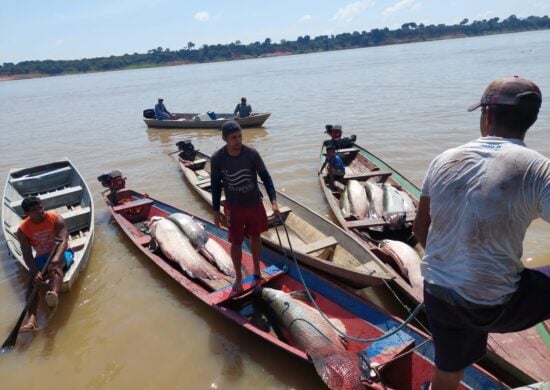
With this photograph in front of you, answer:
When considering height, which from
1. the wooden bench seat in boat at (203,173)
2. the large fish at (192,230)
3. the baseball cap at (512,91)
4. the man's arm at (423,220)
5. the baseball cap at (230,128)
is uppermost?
the baseball cap at (512,91)

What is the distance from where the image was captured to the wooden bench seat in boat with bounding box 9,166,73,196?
10.4 metres

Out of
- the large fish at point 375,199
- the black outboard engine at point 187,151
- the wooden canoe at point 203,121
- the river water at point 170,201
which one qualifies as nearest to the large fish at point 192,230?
the river water at point 170,201

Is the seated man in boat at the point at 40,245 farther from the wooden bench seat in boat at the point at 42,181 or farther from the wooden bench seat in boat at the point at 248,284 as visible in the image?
the wooden bench seat in boat at the point at 42,181

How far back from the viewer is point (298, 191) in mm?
11711

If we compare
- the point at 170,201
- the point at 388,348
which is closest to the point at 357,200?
the point at 388,348

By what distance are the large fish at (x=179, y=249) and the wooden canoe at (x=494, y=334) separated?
266 cm

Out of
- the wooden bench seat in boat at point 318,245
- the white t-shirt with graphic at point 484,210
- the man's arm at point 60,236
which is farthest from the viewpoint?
the man's arm at point 60,236

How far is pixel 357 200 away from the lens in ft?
28.3

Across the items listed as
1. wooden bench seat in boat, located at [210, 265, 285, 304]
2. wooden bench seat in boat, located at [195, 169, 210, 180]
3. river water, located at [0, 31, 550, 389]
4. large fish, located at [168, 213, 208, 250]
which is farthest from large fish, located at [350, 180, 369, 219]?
wooden bench seat in boat, located at [195, 169, 210, 180]

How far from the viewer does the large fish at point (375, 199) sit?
8.25 m

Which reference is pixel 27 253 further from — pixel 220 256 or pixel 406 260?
pixel 406 260

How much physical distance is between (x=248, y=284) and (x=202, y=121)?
16094 millimetres

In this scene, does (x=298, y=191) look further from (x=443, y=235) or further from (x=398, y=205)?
(x=443, y=235)

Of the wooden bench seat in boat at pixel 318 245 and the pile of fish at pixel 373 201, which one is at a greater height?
the wooden bench seat in boat at pixel 318 245
